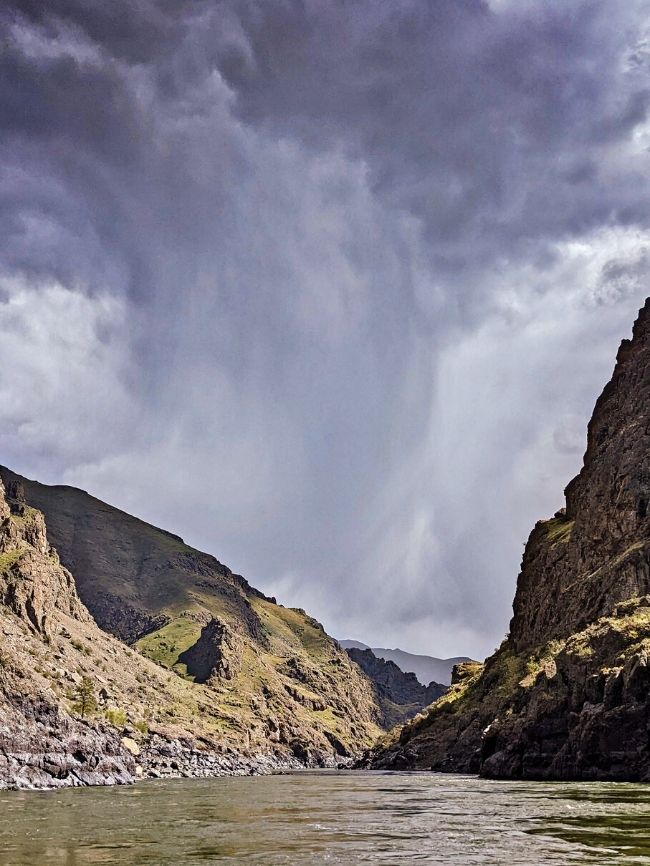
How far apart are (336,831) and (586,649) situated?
3243 inches

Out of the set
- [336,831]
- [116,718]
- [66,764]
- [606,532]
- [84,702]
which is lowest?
[336,831]

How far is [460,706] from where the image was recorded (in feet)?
623

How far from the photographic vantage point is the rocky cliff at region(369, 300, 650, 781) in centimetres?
10081

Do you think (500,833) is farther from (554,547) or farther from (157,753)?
(157,753)

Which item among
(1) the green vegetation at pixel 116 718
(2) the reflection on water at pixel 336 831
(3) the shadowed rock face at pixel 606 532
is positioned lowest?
(2) the reflection on water at pixel 336 831

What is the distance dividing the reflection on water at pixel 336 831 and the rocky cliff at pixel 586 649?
104ft

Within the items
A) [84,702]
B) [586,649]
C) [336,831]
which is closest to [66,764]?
[84,702]

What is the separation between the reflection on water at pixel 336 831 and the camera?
106 feet

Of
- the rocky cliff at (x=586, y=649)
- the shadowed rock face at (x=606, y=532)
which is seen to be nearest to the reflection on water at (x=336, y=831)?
the rocky cliff at (x=586, y=649)

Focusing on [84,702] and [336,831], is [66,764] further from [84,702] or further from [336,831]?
[336,831]

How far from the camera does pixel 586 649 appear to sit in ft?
380

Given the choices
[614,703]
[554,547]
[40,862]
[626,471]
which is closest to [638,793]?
[614,703]

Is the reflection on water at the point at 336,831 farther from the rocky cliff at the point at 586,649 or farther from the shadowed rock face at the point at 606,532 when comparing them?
the shadowed rock face at the point at 606,532

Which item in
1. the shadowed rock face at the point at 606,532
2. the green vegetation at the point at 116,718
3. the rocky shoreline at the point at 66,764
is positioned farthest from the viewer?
the green vegetation at the point at 116,718
